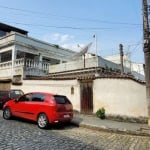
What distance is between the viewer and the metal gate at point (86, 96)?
51.7 ft

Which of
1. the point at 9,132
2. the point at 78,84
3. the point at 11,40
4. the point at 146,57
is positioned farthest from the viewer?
the point at 11,40

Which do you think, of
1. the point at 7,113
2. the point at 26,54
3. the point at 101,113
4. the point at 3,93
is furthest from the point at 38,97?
the point at 26,54

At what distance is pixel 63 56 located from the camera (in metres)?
29.2

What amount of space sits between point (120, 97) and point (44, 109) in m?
4.89

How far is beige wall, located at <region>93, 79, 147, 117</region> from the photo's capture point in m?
13.7

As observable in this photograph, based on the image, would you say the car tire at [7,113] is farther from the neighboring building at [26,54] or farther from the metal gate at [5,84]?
the metal gate at [5,84]

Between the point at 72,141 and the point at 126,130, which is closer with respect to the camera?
the point at 72,141

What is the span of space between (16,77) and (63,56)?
8484 millimetres

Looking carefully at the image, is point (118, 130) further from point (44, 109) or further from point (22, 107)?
point (22, 107)

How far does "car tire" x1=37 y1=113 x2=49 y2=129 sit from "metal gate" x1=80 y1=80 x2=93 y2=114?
15.5 feet

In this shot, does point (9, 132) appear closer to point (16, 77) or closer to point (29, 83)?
point (29, 83)

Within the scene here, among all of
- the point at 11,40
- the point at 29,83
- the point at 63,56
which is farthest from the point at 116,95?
the point at 63,56

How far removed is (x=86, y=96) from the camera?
52.4 ft

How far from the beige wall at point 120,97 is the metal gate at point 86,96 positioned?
0.34 meters
